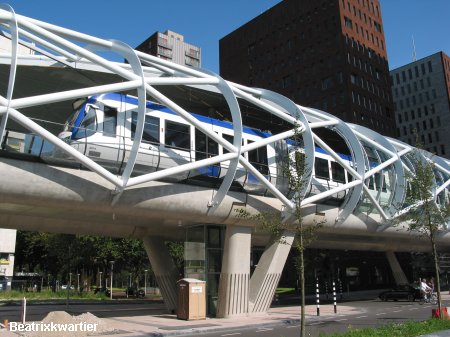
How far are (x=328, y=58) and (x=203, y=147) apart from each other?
208 feet

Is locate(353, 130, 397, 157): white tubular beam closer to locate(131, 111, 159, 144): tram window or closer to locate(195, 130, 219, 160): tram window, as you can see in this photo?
locate(195, 130, 219, 160): tram window

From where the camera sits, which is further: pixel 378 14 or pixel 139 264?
pixel 378 14

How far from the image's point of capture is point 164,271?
24.7 m

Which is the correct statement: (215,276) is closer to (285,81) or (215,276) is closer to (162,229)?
(162,229)

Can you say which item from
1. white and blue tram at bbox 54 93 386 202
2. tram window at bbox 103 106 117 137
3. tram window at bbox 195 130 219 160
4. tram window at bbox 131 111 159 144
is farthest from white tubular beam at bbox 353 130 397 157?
tram window at bbox 103 106 117 137

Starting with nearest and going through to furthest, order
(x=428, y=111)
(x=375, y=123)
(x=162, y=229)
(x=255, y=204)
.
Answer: (x=255, y=204) < (x=162, y=229) < (x=375, y=123) < (x=428, y=111)

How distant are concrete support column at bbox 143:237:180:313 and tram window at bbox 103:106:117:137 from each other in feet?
30.3

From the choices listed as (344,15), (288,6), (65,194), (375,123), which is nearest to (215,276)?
(65,194)

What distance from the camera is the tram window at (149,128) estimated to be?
60.5 ft

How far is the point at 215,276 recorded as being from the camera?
72.2 feet

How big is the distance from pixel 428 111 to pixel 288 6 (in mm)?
42324

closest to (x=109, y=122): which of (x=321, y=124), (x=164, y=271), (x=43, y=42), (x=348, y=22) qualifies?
(x=43, y=42)

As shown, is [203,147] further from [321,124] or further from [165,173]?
[321,124]

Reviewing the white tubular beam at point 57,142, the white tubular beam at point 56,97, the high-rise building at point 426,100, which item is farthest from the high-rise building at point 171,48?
the white tubular beam at point 57,142
